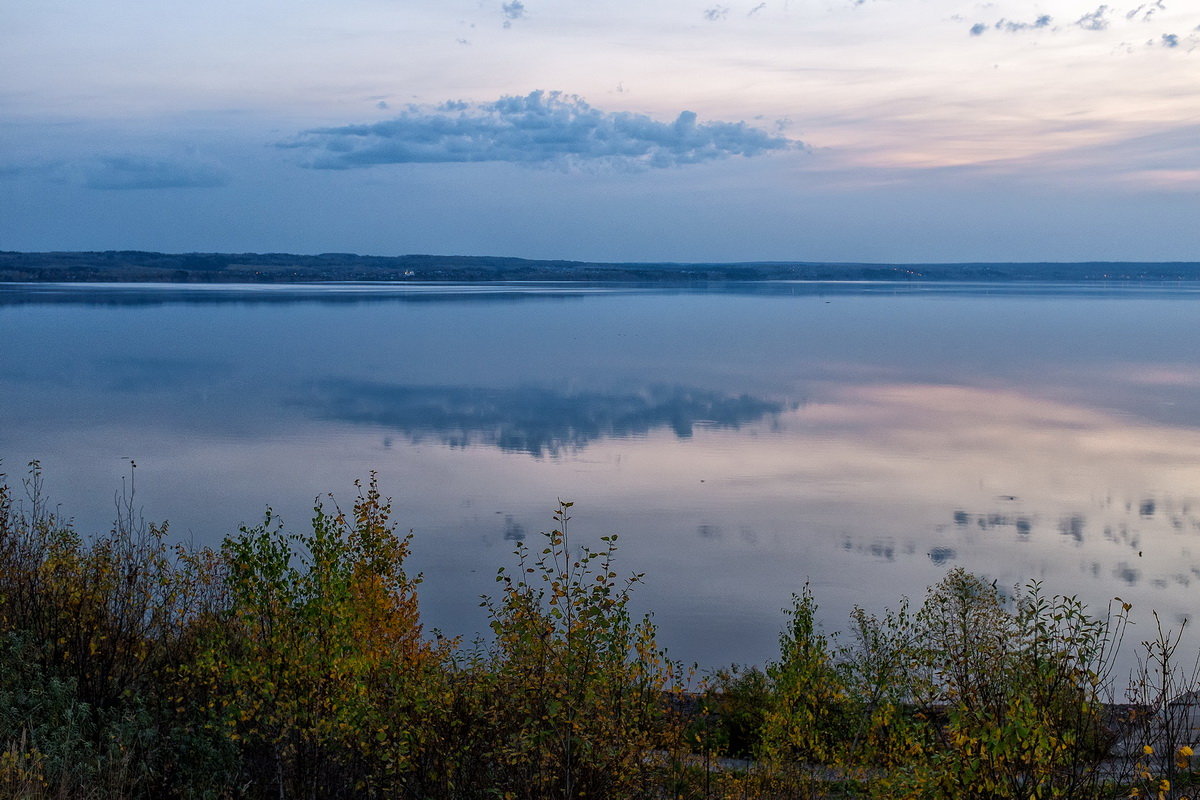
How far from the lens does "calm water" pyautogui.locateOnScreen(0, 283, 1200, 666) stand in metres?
21.5

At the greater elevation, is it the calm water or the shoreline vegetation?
the shoreline vegetation

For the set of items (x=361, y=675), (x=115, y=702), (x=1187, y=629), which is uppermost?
(x=361, y=675)

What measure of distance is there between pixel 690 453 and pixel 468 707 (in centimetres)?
2353

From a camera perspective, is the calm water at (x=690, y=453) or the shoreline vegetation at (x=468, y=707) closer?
the shoreline vegetation at (x=468, y=707)

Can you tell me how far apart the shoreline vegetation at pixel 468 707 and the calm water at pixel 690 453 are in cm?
603

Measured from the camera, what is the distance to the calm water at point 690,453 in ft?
70.4

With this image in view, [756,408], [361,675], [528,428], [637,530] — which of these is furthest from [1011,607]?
[756,408]

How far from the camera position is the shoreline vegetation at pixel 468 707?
7.31m

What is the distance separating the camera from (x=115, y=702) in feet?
37.5

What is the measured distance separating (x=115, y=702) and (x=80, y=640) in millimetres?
731

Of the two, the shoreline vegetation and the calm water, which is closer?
the shoreline vegetation

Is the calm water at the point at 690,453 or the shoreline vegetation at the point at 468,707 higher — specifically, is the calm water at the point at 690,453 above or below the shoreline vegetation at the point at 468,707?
below

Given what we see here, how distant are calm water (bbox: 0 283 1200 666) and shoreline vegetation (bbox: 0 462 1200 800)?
6034 mm

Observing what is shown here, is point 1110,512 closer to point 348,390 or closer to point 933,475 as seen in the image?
point 933,475
